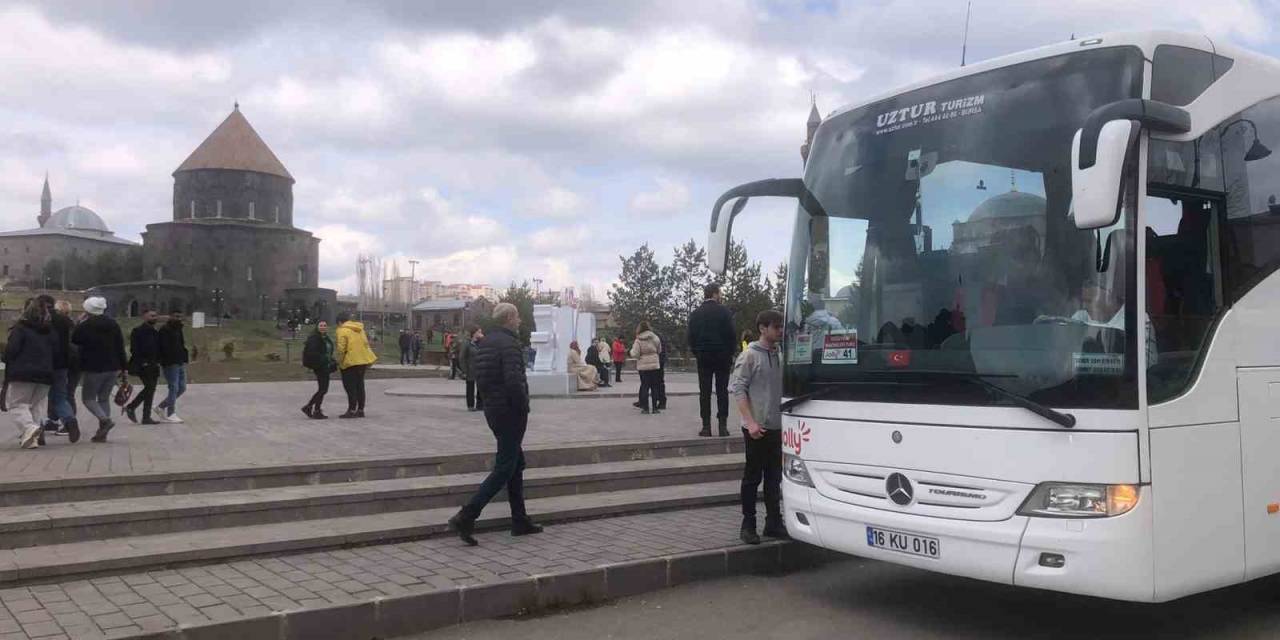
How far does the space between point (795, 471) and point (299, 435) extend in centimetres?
734

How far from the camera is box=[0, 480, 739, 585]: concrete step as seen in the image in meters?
6.46

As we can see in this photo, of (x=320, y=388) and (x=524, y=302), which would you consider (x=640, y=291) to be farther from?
(x=320, y=388)

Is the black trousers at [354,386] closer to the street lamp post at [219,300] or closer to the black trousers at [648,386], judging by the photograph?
the black trousers at [648,386]

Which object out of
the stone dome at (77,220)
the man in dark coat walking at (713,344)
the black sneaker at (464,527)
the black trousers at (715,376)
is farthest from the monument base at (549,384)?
the stone dome at (77,220)

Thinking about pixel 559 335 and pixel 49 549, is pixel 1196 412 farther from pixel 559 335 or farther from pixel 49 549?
pixel 559 335

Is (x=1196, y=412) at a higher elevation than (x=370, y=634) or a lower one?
higher

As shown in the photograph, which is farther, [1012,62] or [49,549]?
[49,549]

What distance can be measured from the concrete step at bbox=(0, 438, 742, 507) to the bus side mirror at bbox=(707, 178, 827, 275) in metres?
3.73

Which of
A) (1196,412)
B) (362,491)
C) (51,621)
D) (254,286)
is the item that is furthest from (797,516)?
(254,286)

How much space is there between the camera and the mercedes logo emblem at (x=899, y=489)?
19.0ft

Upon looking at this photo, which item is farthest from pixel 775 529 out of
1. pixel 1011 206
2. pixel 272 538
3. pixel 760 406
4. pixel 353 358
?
pixel 353 358

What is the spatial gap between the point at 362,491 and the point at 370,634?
2632 mm

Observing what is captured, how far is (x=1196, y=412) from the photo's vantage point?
17.5 feet

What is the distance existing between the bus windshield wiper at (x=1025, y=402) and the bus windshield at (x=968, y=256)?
2 cm
